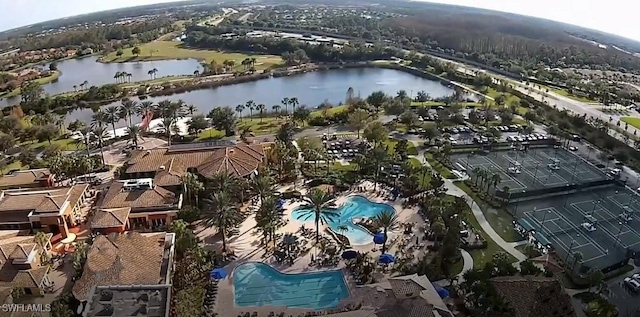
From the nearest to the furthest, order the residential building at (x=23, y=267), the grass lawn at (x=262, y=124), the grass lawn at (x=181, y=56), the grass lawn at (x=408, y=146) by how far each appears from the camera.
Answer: the residential building at (x=23, y=267) → the grass lawn at (x=408, y=146) → the grass lawn at (x=262, y=124) → the grass lawn at (x=181, y=56)

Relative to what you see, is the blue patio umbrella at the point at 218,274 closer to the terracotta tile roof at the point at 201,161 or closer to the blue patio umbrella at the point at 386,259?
the blue patio umbrella at the point at 386,259

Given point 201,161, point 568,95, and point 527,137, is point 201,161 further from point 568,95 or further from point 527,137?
point 568,95

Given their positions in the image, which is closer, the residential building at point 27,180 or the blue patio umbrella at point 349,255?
the blue patio umbrella at point 349,255

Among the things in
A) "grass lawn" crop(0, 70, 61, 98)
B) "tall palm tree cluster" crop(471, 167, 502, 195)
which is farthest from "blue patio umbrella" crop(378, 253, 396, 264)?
"grass lawn" crop(0, 70, 61, 98)

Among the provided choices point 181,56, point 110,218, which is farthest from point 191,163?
point 181,56

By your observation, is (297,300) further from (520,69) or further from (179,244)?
(520,69)

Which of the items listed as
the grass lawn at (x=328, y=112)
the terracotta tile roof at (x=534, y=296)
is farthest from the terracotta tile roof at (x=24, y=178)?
the terracotta tile roof at (x=534, y=296)

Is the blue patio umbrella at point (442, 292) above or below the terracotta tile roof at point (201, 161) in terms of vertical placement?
below

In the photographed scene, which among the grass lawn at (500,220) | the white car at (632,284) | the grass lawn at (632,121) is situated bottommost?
the white car at (632,284)
